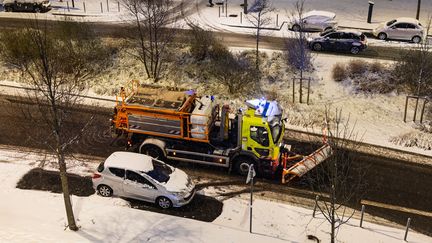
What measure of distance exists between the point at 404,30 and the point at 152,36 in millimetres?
16836

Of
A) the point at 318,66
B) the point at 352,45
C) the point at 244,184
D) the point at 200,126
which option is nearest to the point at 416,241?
the point at 244,184

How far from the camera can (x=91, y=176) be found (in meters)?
21.0

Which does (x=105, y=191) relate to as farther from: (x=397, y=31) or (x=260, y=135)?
(x=397, y=31)

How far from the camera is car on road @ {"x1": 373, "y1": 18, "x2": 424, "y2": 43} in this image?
33.4 meters

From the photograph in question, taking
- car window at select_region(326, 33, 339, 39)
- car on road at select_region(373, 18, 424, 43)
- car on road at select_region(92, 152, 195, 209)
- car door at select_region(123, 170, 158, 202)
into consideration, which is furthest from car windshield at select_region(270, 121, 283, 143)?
car on road at select_region(373, 18, 424, 43)

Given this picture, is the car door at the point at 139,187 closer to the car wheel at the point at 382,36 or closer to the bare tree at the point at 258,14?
the bare tree at the point at 258,14

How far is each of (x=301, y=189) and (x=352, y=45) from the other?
→ 1437 cm

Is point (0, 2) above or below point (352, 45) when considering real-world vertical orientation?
above

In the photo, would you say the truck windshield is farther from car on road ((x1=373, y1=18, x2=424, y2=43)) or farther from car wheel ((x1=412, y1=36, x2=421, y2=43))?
car wheel ((x1=412, y1=36, x2=421, y2=43))

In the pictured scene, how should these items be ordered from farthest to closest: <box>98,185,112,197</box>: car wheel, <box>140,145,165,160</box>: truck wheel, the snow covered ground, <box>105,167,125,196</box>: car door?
<box>140,145,165,160</box>: truck wheel, <box>98,185,112,197</box>: car wheel, <box>105,167,125,196</box>: car door, the snow covered ground

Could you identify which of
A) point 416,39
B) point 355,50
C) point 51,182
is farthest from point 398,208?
point 416,39

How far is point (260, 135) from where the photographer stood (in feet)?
67.3

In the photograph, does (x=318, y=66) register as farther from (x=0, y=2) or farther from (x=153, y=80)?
(x=0, y=2)

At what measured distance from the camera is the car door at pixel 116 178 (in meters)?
19.1
